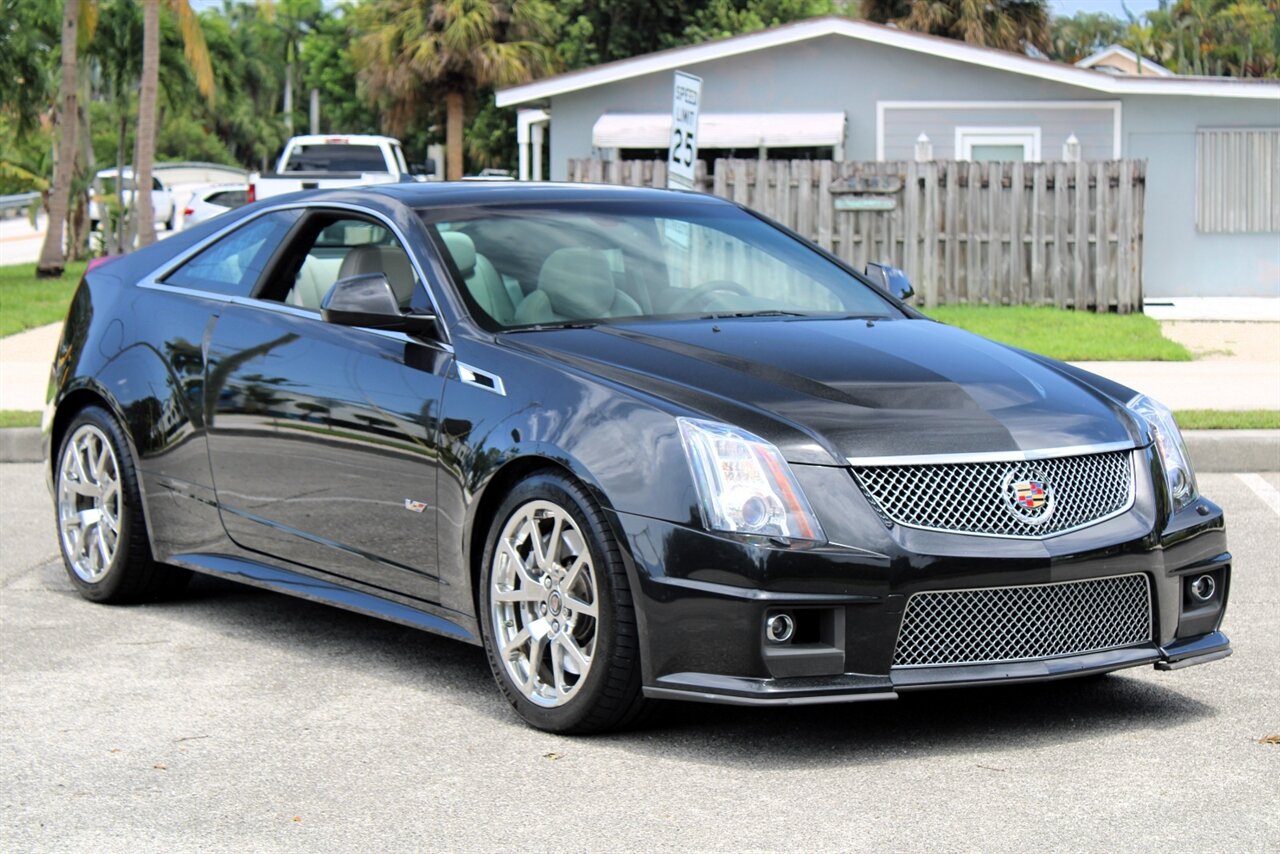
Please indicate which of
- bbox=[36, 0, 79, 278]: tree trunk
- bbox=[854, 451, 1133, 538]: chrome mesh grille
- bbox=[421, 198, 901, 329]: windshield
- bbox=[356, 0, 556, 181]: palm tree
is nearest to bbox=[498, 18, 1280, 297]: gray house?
bbox=[36, 0, 79, 278]: tree trunk

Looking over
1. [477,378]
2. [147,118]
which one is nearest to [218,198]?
[147,118]

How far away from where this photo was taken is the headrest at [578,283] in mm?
6160

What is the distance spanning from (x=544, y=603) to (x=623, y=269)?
Answer: 1.40m

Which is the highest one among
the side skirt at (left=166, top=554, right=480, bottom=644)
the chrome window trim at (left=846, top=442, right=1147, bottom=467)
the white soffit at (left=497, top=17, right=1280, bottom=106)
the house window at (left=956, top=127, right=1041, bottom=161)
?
the white soffit at (left=497, top=17, right=1280, bottom=106)

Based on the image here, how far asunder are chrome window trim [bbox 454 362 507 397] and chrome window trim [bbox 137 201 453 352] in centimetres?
13

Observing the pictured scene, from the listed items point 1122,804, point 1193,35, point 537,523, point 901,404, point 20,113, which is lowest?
point 1122,804

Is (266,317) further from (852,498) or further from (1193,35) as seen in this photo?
(1193,35)

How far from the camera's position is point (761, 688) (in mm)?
4965

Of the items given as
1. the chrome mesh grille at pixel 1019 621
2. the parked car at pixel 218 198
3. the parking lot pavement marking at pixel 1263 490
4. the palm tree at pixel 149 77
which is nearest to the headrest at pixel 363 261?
the chrome mesh grille at pixel 1019 621

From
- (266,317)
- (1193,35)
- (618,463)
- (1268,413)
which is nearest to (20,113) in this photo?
(1268,413)

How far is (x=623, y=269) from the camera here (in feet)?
20.9

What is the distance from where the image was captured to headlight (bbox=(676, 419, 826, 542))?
496 centimetres

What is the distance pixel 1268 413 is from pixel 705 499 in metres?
7.82

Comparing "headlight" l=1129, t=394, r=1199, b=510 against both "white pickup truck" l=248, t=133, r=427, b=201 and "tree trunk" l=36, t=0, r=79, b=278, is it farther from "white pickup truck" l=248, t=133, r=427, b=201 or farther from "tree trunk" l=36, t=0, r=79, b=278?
"white pickup truck" l=248, t=133, r=427, b=201
